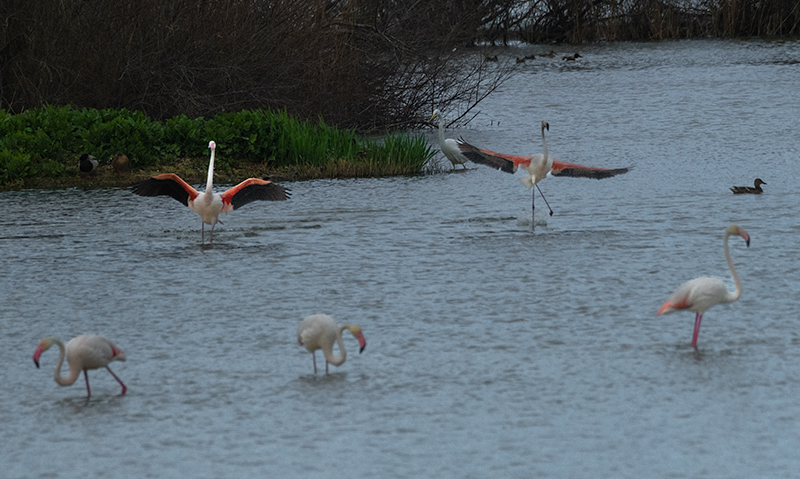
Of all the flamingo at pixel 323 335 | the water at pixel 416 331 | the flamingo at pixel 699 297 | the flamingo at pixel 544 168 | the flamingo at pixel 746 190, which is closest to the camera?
the water at pixel 416 331

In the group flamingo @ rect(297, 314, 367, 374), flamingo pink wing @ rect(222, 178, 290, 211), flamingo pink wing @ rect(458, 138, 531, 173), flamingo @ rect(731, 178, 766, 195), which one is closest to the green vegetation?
flamingo pink wing @ rect(458, 138, 531, 173)

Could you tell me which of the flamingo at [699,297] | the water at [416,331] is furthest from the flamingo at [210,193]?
the flamingo at [699,297]

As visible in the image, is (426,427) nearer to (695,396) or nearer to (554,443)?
(554,443)

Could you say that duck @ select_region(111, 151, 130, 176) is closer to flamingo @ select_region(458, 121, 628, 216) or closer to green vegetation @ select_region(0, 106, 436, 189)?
green vegetation @ select_region(0, 106, 436, 189)

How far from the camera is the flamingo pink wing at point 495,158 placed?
13.8 m

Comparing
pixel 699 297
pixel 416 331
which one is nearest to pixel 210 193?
pixel 416 331

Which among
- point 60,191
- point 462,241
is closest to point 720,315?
point 462,241

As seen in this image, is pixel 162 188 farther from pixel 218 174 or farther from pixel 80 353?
pixel 218 174

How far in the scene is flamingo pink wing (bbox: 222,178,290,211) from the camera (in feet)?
40.2

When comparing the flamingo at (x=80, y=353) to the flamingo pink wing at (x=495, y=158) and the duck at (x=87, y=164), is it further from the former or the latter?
the duck at (x=87, y=164)

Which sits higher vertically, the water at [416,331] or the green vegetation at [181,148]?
the green vegetation at [181,148]

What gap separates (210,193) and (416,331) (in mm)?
4245

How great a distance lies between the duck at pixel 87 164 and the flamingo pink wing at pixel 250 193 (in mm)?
5524

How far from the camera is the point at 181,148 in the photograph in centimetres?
1864
